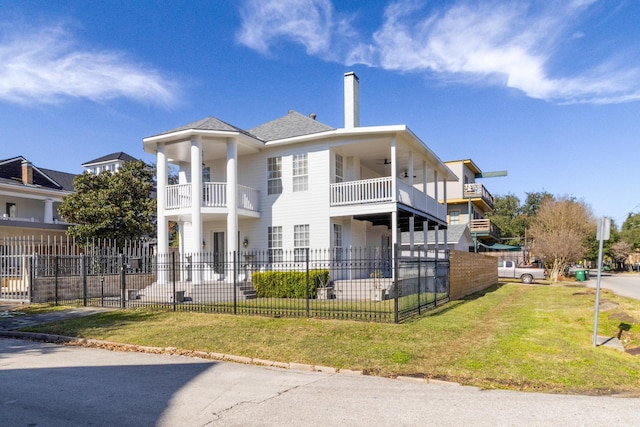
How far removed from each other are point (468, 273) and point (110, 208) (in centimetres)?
1963

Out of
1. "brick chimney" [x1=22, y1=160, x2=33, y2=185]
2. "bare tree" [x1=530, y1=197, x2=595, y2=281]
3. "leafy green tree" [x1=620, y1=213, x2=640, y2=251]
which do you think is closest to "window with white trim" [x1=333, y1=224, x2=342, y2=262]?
"bare tree" [x1=530, y1=197, x2=595, y2=281]

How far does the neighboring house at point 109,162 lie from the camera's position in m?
43.6

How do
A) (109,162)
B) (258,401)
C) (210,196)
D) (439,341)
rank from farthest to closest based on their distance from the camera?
(109,162) < (210,196) < (439,341) < (258,401)

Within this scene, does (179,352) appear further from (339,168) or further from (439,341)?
(339,168)

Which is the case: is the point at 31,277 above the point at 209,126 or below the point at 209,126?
below

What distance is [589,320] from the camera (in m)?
12.6

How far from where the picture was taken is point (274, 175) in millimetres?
21547

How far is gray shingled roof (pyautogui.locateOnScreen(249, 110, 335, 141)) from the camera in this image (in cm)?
2100

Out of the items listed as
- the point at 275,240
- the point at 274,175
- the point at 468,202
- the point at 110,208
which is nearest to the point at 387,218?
the point at 275,240

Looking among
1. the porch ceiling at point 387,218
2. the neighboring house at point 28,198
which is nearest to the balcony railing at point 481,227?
the porch ceiling at point 387,218

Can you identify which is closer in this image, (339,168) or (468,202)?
(339,168)

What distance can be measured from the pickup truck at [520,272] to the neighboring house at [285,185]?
15366 mm

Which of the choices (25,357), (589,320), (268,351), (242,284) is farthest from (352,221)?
(25,357)

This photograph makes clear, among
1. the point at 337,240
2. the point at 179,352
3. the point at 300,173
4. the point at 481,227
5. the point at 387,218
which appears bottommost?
the point at 179,352
